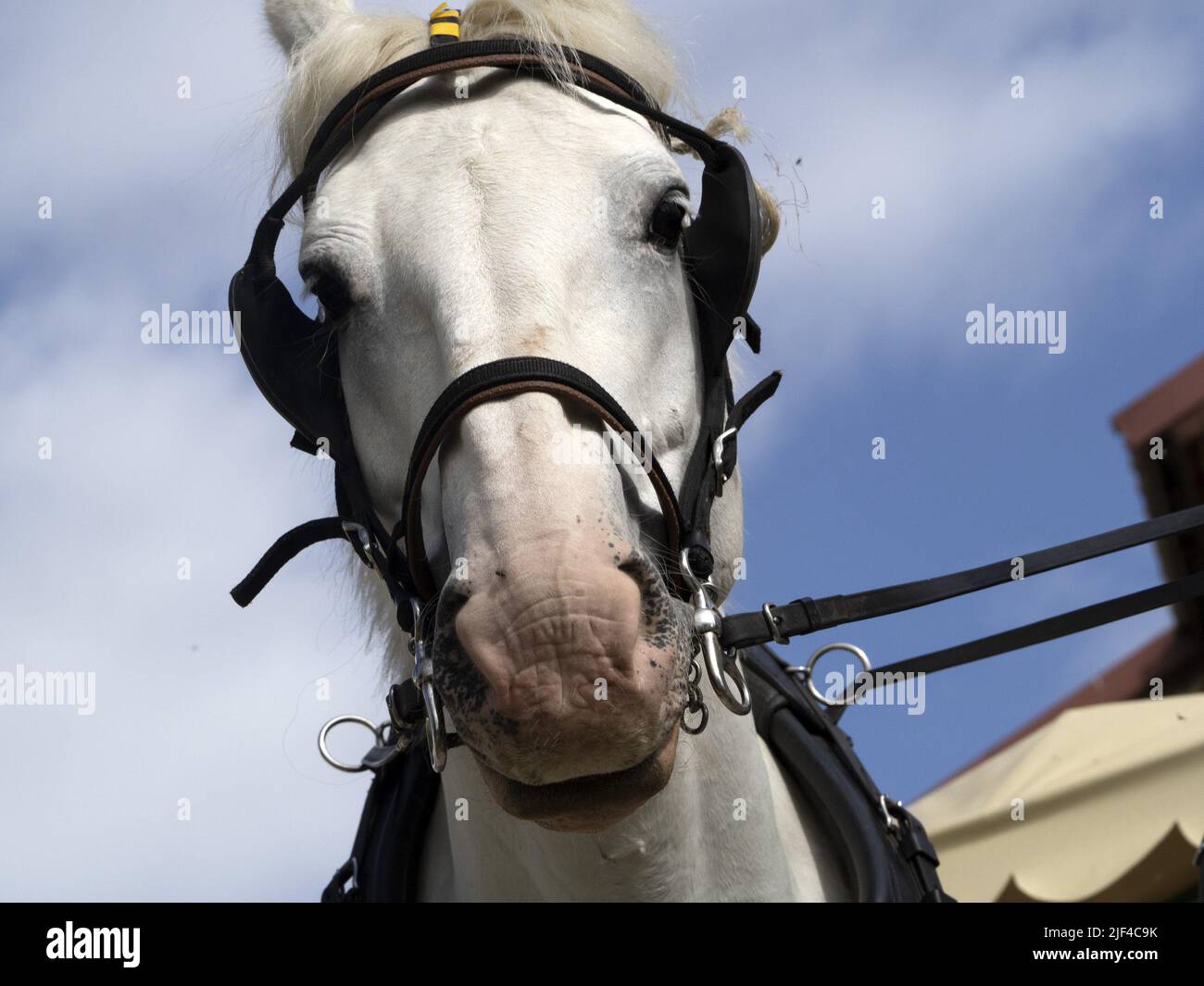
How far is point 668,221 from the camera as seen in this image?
2307 mm

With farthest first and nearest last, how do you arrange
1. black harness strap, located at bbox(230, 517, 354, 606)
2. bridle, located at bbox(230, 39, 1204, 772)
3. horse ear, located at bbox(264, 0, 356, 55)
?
horse ear, located at bbox(264, 0, 356, 55)
black harness strap, located at bbox(230, 517, 354, 606)
bridle, located at bbox(230, 39, 1204, 772)

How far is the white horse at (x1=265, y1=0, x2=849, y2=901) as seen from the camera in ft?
5.75

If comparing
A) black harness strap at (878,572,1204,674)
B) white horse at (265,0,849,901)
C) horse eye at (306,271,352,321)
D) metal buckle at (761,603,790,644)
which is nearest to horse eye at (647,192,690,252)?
white horse at (265,0,849,901)

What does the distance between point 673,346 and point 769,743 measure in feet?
3.72

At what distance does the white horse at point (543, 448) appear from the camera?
69.1 inches

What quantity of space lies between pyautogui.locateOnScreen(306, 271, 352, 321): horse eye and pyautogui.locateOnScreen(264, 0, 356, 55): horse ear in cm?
104

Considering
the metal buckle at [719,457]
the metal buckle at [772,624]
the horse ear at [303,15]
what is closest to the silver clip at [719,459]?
the metal buckle at [719,457]

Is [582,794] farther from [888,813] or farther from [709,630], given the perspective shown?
[888,813]

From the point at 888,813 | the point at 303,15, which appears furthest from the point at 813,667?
the point at 303,15

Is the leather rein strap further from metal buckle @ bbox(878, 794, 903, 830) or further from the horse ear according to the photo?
the horse ear

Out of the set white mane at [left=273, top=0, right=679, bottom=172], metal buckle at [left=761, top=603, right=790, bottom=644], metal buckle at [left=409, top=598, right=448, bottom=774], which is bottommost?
metal buckle at [left=409, top=598, right=448, bottom=774]

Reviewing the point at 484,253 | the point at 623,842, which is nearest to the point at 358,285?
the point at 484,253
